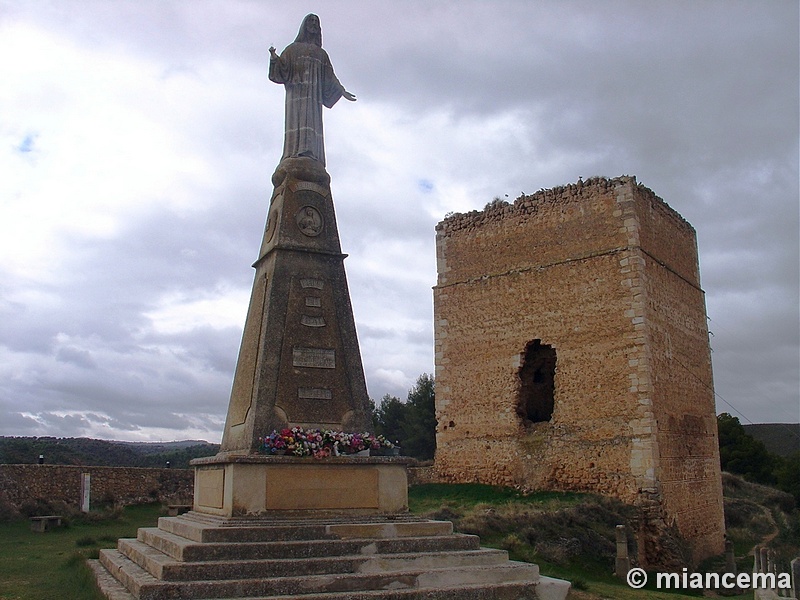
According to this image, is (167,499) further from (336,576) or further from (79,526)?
(336,576)

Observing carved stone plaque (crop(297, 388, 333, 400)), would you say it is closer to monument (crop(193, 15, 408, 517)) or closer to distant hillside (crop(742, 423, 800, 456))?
monument (crop(193, 15, 408, 517))

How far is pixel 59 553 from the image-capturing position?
10.7 m

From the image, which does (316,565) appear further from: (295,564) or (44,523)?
(44,523)

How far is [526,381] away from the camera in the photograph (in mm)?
18250

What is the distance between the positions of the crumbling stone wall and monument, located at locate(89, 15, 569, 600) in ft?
30.5

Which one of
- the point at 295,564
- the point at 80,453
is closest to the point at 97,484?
the point at 295,564

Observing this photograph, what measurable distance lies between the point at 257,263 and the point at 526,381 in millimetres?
10595

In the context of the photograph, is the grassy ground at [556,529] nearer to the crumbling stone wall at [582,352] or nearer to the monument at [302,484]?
the crumbling stone wall at [582,352]

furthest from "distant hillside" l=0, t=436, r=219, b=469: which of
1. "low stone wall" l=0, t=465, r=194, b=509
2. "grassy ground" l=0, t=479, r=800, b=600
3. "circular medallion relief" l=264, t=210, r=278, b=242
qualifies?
"circular medallion relief" l=264, t=210, r=278, b=242

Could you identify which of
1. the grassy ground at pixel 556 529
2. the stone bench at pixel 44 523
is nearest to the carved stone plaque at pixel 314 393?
the grassy ground at pixel 556 529

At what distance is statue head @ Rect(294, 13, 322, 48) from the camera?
9.73 m

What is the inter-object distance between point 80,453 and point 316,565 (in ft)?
99.7

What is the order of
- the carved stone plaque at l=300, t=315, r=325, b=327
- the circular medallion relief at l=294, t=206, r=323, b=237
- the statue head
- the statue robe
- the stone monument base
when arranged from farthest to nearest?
the statue head < the statue robe < the circular medallion relief at l=294, t=206, r=323, b=237 < the carved stone plaque at l=300, t=315, r=325, b=327 < the stone monument base

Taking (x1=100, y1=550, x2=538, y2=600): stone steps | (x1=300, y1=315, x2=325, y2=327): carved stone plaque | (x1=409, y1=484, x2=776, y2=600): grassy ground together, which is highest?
(x1=300, y1=315, x2=325, y2=327): carved stone plaque
